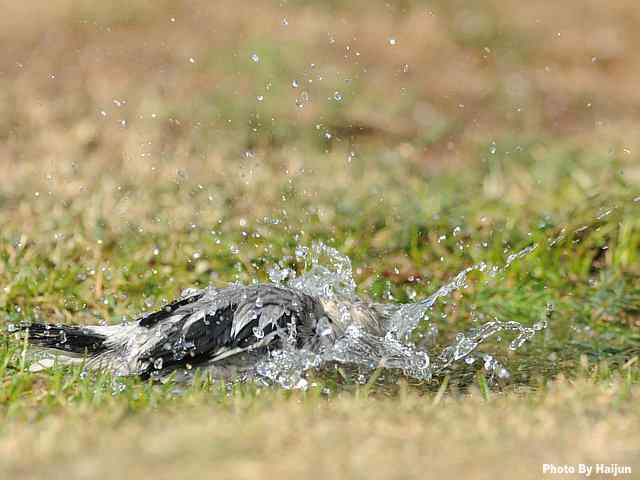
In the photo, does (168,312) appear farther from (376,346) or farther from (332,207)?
(332,207)

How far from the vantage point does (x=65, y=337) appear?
12.8 ft

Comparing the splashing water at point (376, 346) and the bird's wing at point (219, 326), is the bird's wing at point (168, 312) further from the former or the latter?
the splashing water at point (376, 346)

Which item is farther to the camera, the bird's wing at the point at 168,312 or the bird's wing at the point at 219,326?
the bird's wing at the point at 168,312

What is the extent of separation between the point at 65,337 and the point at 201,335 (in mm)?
502

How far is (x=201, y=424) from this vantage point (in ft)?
9.16

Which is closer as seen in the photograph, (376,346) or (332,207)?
(376,346)

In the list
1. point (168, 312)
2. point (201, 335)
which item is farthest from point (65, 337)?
point (201, 335)

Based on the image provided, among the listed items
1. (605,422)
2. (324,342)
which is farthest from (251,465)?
(324,342)

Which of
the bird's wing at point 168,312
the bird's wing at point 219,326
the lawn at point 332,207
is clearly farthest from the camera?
the bird's wing at point 168,312

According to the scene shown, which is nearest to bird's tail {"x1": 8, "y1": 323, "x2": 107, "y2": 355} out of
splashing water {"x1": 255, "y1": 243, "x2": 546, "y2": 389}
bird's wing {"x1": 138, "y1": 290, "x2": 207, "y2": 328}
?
bird's wing {"x1": 138, "y1": 290, "x2": 207, "y2": 328}

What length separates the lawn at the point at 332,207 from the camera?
2.74 m

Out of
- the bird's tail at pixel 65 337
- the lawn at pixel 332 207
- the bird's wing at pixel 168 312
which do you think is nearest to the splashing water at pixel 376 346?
the lawn at pixel 332 207

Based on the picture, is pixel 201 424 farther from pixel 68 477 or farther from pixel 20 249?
pixel 20 249

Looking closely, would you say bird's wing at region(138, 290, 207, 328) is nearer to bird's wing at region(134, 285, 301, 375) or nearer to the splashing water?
bird's wing at region(134, 285, 301, 375)
